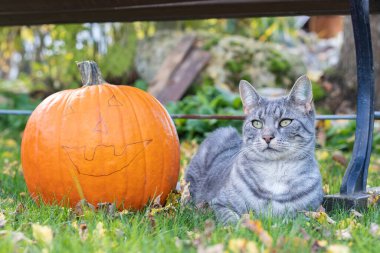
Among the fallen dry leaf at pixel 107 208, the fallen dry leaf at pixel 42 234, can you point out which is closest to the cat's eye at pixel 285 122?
the fallen dry leaf at pixel 107 208

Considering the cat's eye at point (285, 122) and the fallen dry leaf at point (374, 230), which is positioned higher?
the cat's eye at point (285, 122)

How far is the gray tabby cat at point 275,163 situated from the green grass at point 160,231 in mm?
141

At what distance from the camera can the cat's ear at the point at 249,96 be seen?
2.77 m

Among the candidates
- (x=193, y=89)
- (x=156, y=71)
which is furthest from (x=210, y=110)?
(x=156, y=71)

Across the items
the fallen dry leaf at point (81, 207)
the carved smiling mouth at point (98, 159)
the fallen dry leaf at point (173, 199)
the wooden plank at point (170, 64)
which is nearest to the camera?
the fallen dry leaf at point (81, 207)

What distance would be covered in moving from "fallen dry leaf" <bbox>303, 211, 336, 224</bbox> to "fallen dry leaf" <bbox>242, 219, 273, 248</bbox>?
36cm

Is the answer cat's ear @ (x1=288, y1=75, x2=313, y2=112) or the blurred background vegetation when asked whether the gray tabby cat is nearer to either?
cat's ear @ (x1=288, y1=75, x2=313, y2=112)

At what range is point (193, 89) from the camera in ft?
20.2

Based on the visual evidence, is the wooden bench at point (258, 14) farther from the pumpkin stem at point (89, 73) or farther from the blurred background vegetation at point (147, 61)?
the blurred background vegetation at point (147, 61)

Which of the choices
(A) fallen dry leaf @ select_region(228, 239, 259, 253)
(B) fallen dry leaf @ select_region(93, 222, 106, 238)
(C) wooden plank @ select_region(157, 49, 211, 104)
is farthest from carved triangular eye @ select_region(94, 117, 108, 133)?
(C) wooden plank @ select_region(157, 49, 211, 104)

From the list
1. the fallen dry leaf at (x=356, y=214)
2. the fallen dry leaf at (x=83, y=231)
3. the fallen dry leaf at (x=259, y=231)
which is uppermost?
the fallen dry leaf at (x=259, y=231)

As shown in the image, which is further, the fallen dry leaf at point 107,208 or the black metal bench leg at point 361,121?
the black metal bench leg at point 361,121

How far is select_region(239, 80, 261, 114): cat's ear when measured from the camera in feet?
9.09

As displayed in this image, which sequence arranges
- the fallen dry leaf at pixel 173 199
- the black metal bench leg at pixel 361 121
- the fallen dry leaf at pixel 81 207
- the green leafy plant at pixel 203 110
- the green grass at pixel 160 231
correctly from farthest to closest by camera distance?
the green leafy plant at pixel 203 110, the fallen dry leaf at pixel 173 199, the black metal bench leg at pixel 361 121, the fallen dry leaf at pixel 81 207, the green grass at pixel 160 231
